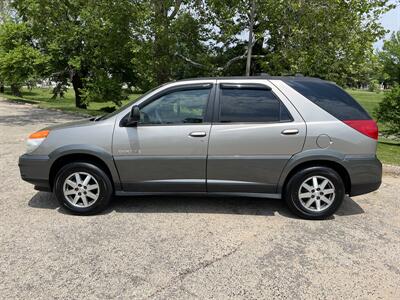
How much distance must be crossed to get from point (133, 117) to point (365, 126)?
9.04 ft

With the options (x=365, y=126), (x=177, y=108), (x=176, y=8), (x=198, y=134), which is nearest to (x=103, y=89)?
(x=176, y=8)

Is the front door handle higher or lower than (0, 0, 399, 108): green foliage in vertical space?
lower

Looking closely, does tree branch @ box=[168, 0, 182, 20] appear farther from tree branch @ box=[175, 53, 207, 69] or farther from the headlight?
the headlight

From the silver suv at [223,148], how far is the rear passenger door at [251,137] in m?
0.01

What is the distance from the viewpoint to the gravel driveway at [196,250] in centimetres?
279

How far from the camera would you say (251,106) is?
4059mm

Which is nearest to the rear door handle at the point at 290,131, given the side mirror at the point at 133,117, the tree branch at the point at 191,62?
the side mirror at the point at 133,117

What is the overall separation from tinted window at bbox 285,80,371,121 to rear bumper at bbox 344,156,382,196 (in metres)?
0.50

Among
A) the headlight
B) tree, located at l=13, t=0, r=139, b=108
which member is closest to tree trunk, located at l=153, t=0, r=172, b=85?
tree, located at l=13, t=0, r=139, b=108

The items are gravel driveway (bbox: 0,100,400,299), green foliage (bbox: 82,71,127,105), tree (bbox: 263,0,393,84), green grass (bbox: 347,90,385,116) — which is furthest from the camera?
green foliage (bbox: 82,71,127,105)

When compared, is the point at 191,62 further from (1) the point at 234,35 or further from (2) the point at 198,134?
(2) the point at 198,134

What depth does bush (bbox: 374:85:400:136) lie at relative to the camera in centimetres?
1050

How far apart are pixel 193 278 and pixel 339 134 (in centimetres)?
237

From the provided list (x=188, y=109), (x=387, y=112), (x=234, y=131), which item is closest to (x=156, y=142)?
(x=188, y=109)
